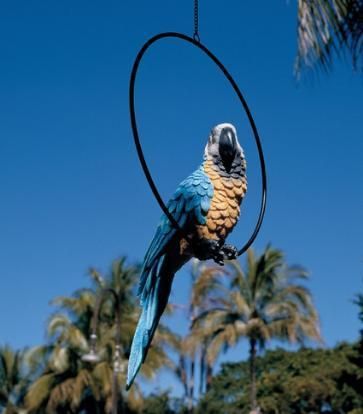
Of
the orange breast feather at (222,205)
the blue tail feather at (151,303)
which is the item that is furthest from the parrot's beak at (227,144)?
the blue tail feather at (151,303)

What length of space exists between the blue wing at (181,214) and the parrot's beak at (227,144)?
0.58 feet

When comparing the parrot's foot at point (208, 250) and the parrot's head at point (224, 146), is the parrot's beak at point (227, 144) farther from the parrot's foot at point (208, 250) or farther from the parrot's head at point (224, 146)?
the parrot's foot at point (208, 250)

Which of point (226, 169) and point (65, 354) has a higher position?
point (65, 354)

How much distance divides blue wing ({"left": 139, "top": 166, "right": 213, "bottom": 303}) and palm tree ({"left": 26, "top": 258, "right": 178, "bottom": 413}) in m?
16.1

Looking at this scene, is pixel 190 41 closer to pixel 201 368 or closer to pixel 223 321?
pixel 223 321

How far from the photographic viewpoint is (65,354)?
2169 centimetres

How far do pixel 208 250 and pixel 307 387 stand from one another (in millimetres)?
29334

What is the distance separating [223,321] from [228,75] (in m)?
15.8

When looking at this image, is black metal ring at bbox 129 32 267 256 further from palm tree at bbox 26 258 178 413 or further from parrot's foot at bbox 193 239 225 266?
palm tree at bbox 26 258 178 413

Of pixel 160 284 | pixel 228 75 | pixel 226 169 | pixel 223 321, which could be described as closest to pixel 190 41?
pixel 228 75

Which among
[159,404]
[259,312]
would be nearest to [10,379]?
[159,404]

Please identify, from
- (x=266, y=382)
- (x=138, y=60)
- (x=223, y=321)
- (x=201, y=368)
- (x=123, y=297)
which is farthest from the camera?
(x=266, y=382)

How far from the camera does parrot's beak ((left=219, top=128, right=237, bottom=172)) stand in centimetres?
508

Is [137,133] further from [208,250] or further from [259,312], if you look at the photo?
[259,312]
